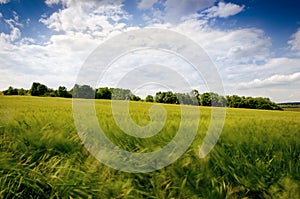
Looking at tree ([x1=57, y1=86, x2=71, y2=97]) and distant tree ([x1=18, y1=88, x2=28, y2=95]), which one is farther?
distant tree ([x1=18, y1=88, x2=28, y2=95])

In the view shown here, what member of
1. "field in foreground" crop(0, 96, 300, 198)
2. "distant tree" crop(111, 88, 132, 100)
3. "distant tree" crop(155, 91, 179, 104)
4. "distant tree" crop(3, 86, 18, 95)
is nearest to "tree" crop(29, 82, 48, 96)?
"distant tree" crop(3, 86, 18, 95)

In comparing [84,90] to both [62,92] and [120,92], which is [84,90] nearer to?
[120,92]

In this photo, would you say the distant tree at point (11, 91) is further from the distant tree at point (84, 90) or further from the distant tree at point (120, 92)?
the distant tree at point (120, 92)

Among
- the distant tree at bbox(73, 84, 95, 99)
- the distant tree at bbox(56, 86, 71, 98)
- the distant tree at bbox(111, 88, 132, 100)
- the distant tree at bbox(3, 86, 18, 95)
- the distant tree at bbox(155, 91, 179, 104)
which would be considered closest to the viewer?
the distant tree at bbox(111, 88, 132, 100)

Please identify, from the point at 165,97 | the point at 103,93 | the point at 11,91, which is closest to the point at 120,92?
the point at 165,97

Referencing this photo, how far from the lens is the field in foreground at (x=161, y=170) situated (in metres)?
2.52

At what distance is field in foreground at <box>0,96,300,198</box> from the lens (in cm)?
252

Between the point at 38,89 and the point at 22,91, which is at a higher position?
the point at 38,89

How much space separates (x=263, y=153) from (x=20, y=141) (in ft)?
9.40

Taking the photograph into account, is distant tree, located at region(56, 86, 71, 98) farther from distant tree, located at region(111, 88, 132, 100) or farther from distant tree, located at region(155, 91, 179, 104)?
distant tree, located at region(111, 88, 132, 100)

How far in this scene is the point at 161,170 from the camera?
9.46ft

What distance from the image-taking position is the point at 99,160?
3006mm

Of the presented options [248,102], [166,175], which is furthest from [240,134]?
[248,102]

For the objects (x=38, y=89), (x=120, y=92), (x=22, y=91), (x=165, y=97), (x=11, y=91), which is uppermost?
(x=38, y=89)
